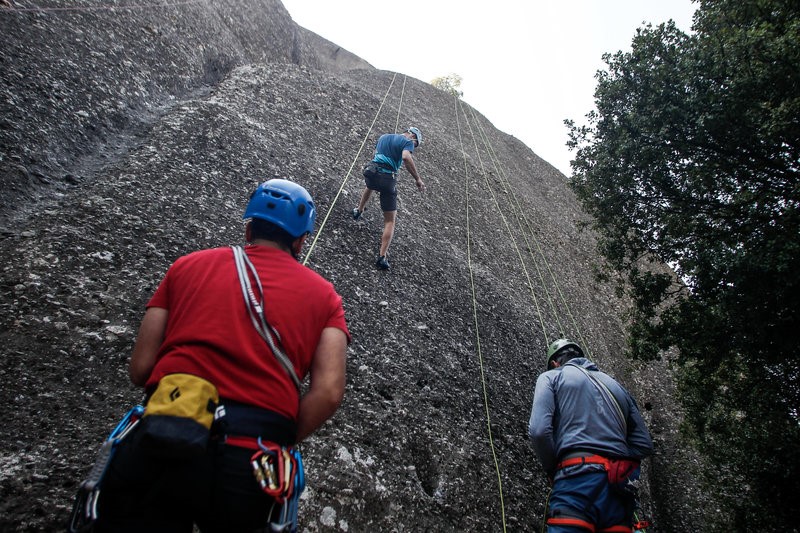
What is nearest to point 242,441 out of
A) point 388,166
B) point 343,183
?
point 388,166

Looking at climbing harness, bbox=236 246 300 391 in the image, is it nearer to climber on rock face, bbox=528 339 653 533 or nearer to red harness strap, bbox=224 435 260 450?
red harness strap, bbox=224 435 260 450

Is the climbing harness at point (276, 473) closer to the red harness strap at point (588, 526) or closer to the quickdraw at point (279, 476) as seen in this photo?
the quickdraw at point (279, 476)

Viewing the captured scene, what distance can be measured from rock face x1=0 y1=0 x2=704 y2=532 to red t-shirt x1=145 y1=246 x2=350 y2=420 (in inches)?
75.6

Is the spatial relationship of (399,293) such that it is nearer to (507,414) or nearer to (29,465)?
(507,414)

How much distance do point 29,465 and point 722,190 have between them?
8.23 m

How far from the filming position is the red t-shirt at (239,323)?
5.71 ft

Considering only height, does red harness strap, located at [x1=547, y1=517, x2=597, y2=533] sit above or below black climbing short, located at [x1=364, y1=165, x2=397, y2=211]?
below

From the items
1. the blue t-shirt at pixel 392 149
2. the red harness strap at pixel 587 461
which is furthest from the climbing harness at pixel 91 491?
the blue t-shirt at pixel 392 149

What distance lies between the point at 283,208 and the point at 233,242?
3866mm

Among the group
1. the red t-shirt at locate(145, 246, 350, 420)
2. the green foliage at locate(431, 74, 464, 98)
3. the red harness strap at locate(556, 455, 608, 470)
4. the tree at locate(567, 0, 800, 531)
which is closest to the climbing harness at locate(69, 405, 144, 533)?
the red t-shirt at locate(145, 246, 350, 420)

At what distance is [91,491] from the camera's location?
1.56 m

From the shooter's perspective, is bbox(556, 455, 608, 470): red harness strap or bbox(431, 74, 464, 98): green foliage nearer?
bbox(556, 455, 608, 470): red harness strap

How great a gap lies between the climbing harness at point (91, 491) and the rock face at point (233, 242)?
153 centimetres

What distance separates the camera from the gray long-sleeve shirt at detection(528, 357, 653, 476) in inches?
138
